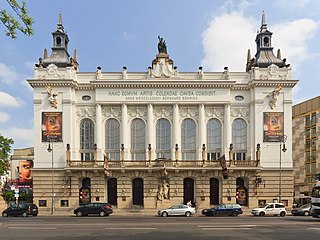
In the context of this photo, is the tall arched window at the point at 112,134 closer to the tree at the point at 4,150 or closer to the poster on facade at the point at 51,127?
the poster on facade at the point at 51,127

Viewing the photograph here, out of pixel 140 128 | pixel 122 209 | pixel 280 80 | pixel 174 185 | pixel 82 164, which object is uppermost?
pixel 280 80

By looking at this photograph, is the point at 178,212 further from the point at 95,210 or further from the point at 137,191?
the point at 137,191

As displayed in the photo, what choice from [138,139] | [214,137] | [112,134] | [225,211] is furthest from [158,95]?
[225,211]

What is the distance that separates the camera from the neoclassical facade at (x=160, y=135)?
4747 centimetres

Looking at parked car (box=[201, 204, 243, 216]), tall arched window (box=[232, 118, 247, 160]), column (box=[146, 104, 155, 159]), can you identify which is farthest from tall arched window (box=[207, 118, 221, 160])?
parked car (box=[201, 204, 243, 216])

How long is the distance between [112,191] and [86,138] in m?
8.80

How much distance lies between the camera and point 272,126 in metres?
49.3

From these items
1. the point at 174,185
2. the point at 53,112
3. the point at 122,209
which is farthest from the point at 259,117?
the point at 53,112

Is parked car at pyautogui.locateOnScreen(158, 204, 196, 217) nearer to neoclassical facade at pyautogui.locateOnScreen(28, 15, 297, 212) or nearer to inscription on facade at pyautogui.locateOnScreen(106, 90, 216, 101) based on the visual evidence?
neoclassical facade at pyautogui.locateOnScreen(28, 15, 297, 212)

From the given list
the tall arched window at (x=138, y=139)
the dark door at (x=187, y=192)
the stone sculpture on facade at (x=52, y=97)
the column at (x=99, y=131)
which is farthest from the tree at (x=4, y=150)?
the dark door at (x=187, y=192)

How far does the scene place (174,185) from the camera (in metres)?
47.5

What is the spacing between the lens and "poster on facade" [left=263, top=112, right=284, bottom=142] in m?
49.1

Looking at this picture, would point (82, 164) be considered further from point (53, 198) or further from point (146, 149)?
point (146, 149)

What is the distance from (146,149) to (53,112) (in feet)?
48.0
